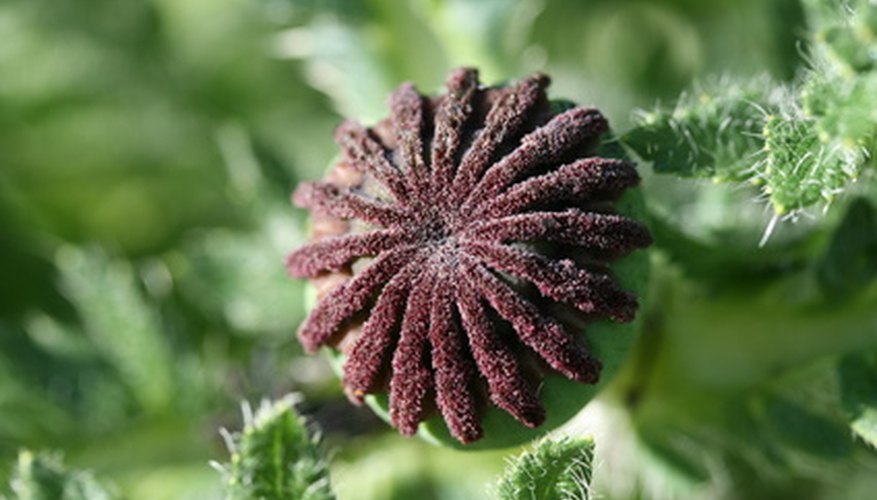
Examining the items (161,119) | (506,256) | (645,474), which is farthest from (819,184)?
(161,119)

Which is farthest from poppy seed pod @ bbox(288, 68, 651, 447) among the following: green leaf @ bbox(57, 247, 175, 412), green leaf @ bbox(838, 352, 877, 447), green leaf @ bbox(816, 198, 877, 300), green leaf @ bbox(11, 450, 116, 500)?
green leaf @ bbox(57, 247, 175, 412)

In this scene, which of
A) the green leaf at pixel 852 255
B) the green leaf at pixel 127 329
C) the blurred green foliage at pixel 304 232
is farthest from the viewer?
the green leaf at pixel 127 329

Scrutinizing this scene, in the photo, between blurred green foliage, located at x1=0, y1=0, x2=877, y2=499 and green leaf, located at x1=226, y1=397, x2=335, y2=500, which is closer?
green leaf, located at x1=226, y1=397, x2=335, y2=500

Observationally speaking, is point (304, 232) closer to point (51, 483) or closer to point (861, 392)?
point (51, 483)

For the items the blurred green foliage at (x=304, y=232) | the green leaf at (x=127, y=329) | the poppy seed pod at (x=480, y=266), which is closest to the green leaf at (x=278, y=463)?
the poppy seed pod at (x=480, y=266)

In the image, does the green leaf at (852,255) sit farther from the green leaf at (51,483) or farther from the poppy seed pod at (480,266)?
the green leaf at (51,483)

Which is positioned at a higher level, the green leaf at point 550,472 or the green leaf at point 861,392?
the green leaf at point 550,472

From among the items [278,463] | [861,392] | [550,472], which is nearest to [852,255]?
[861,392]

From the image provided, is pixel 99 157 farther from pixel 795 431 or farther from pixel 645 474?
pixel 795 431

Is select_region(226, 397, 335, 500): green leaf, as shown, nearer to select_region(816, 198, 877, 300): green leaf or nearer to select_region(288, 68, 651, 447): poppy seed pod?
select_region(288, 68, 651, 447): poppy seed pod
